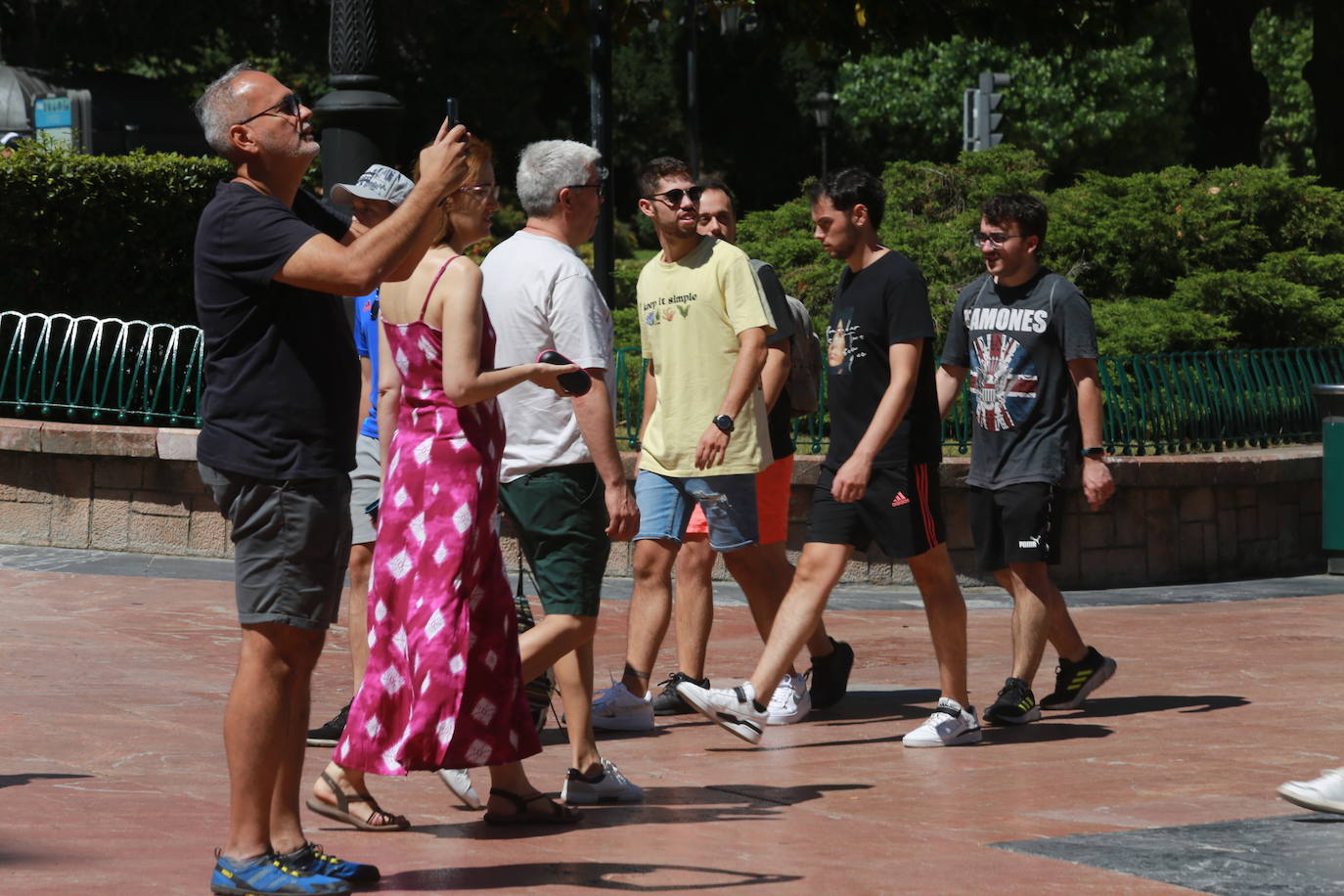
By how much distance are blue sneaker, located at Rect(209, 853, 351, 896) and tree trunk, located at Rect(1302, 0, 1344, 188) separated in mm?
16463

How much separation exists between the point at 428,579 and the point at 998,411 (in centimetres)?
293

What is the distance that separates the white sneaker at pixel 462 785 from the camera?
17.3 feet

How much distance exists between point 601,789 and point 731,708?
2.31 ft

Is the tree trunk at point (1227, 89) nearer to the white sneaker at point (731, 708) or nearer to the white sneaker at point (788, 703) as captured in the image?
the white sneaker at point (788, 703)

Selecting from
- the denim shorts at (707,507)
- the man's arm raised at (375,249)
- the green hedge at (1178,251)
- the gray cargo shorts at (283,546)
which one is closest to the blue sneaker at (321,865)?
the gray cargo shorts at (283,546)

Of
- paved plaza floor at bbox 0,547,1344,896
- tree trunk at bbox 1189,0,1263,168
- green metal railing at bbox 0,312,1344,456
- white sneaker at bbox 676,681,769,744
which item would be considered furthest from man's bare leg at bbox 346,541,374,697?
tree trunk at bbox 1189,0,1263,168

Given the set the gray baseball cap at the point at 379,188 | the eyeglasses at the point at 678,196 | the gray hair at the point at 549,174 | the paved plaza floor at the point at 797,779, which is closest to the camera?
the paved plaza floor at the point at 797,779

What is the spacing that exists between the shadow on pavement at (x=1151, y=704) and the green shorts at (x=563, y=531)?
243 centimetres

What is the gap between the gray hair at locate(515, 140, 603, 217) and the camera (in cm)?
565

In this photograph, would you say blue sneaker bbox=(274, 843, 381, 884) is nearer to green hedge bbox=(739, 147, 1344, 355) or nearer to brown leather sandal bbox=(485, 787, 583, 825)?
brown leather sandal bbox=(485, 787, 583, 825)

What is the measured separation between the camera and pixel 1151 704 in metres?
7.27

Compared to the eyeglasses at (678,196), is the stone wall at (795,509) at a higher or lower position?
lower

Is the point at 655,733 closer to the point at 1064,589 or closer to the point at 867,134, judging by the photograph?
the point at 1064,589

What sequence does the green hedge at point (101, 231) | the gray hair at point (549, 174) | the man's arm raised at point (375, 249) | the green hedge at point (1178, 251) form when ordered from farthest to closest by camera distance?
1. the green hedge at point (1178, 251)
2. the green hedge at point (101, 231)
3. the gray hair at point (549, 174)
4. the man's arm raised at point (375, 249)
